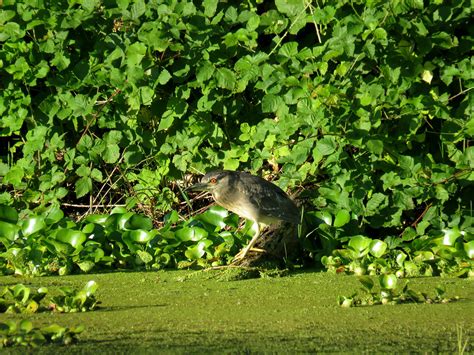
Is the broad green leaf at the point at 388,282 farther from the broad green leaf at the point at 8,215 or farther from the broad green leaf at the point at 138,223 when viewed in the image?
Result: the broad green leaf at the point at 8,215

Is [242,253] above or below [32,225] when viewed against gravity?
below

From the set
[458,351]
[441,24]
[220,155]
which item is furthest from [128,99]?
[458,351]

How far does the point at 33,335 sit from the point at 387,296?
79.0 inches

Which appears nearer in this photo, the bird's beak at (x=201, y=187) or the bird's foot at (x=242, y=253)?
the bird's foot at (x=242, y=253)

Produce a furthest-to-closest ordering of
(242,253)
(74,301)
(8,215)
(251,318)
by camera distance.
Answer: (8,215) < (242,253) < (74,301) < (251,318)

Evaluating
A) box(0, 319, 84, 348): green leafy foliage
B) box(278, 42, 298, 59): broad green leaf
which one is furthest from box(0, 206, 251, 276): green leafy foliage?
box(0, 319, 84, 348): green leafy foliage

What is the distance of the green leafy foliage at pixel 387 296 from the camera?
17.3ft

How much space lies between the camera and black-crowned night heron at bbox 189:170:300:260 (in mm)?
6789

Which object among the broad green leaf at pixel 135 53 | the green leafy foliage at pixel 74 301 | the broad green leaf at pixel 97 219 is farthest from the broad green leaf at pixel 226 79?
the green leafy foliage at pixel 74 301

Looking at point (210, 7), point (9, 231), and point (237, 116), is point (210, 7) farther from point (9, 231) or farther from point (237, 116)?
point (9, 231)

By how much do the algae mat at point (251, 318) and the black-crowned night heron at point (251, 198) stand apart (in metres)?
0.51

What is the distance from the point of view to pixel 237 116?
7.67m

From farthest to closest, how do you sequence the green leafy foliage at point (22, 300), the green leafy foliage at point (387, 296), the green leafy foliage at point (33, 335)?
the green leafy foliage at point (387, 296) < the green leafy foliage at point (22, 300) < the green leafy foliage at point (33, 335)

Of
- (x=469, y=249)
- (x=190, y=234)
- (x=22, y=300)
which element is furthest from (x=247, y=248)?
(x=22, y=300)
